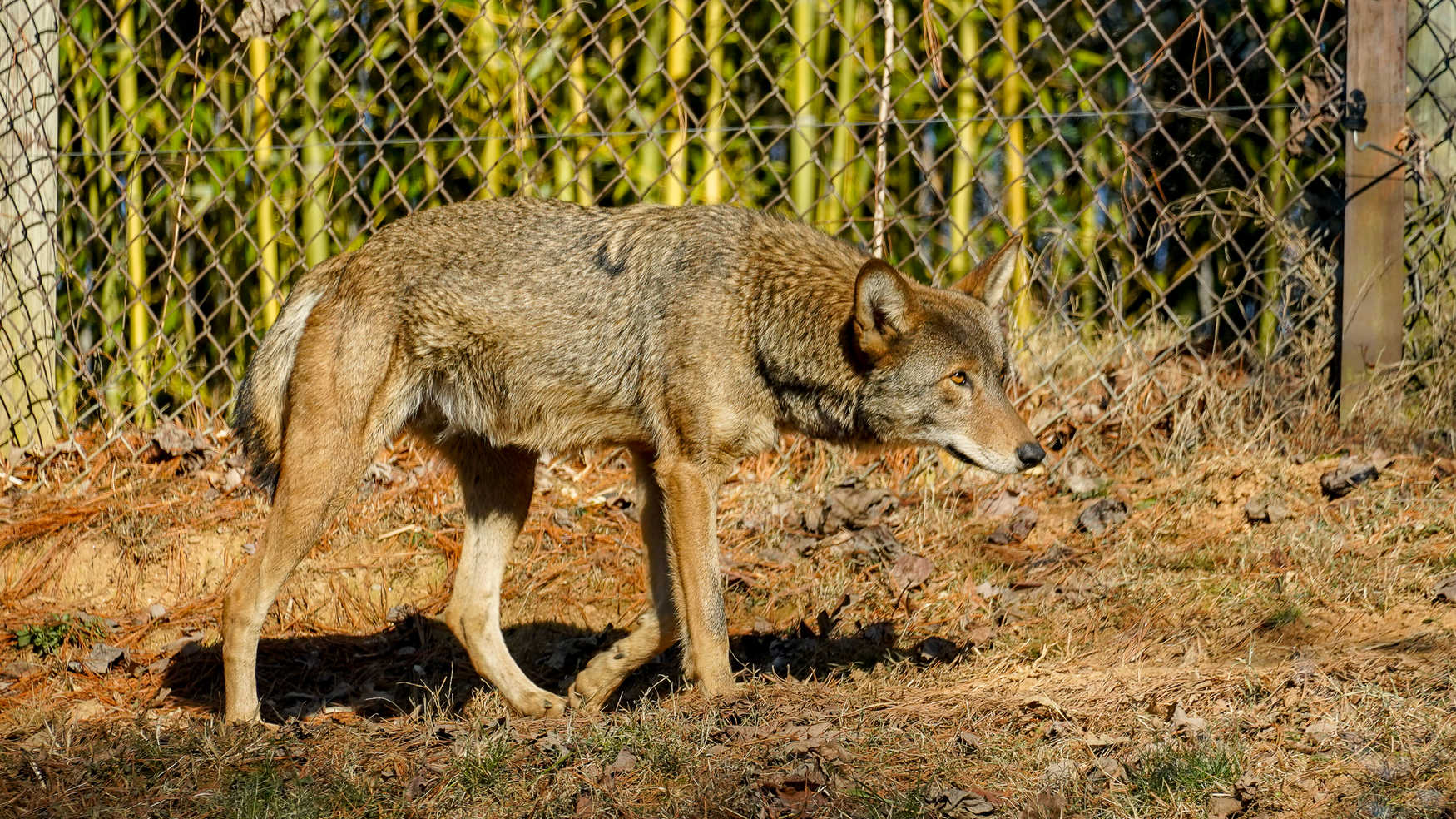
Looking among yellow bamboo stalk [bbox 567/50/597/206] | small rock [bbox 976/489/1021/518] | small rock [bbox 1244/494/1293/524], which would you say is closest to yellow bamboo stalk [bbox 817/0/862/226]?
yellow bamboo stalk [bbox 567/50/597/206]

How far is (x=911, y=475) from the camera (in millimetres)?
6730

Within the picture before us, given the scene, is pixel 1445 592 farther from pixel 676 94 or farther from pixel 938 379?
pixel 676 94

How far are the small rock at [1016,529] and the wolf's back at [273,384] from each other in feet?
9.98

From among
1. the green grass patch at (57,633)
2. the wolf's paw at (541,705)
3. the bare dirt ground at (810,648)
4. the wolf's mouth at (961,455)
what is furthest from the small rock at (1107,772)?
→ the green grass patch at (57,633)

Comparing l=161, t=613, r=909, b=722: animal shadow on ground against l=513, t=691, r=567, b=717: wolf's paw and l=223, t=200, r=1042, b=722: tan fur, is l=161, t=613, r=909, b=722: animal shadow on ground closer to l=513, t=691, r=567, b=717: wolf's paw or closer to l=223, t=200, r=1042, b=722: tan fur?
l=513, t=691, r=567, b=717: wolf's paw

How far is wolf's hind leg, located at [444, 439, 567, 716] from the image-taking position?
5441 millimetres

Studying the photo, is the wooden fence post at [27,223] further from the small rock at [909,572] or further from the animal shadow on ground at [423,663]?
the small rock at [909,572]

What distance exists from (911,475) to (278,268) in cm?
413

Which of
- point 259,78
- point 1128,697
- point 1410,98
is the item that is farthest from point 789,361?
point 259,78

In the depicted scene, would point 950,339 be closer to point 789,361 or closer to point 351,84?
point 789,361

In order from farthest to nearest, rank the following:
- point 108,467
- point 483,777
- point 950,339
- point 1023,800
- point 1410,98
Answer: point 108,467, point 1410,98, point 950,339, point 483,777, point 1023,800

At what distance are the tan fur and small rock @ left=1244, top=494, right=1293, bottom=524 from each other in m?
1.62

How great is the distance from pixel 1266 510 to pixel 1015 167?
96.3 inches

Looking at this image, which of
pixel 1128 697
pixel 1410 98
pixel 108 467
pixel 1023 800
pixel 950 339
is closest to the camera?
pixel 1023 800
